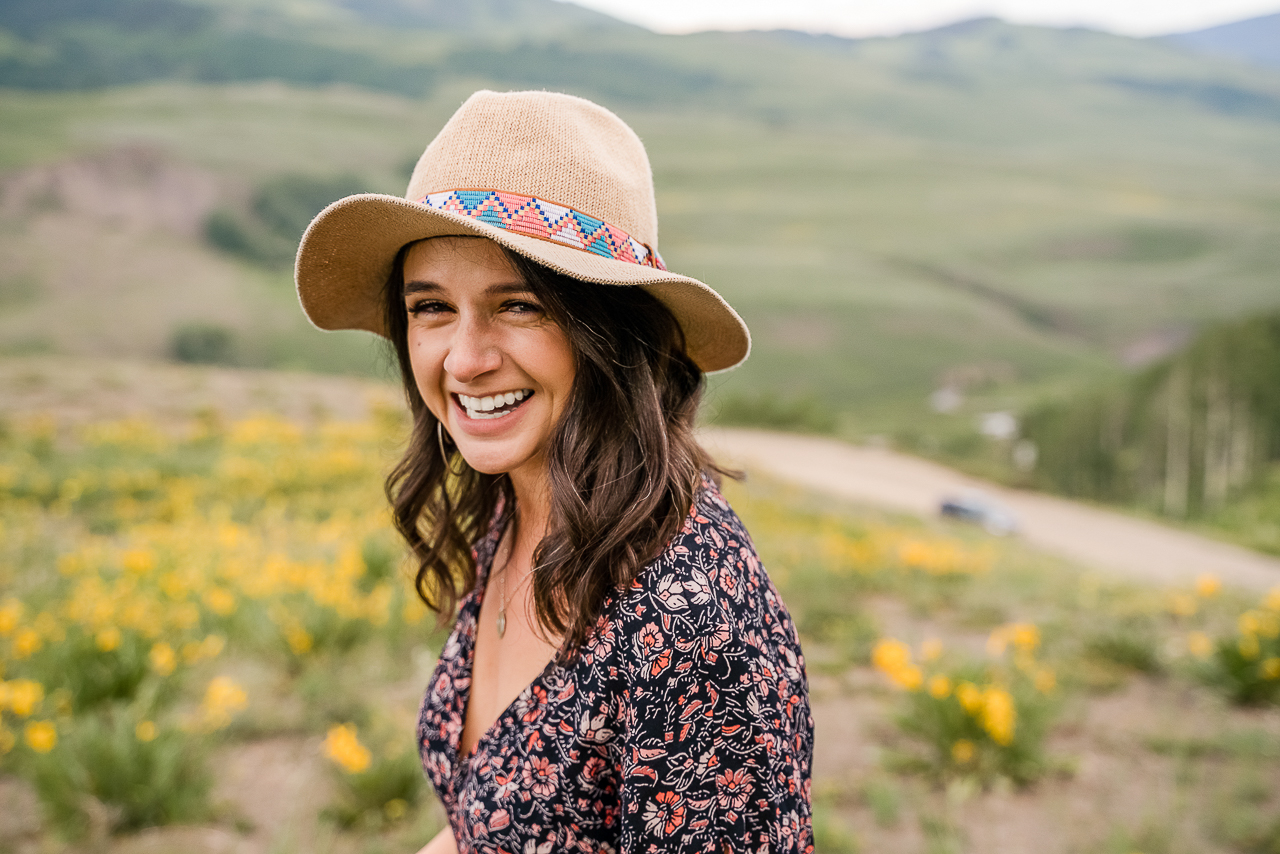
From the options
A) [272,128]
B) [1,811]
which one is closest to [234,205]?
[272,128]

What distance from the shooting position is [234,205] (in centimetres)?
7888

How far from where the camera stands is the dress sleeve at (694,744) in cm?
114

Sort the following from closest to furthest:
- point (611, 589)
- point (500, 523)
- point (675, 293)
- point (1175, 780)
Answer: point (611, 589), point (675, 293), point (500, 523), point (1175, 780)

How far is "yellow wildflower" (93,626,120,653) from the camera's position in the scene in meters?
3.36

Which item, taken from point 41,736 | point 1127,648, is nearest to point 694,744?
point 41,736

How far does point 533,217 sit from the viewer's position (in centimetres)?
129

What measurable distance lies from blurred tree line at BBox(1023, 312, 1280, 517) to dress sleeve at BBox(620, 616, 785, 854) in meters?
25.5

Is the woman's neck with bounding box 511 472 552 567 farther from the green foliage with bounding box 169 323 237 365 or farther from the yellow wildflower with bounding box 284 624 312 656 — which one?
the green foliage with bounding box 169 323 237 365

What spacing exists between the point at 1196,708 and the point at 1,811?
187 inches

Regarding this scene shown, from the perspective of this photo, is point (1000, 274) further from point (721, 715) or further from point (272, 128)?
point (721, 715)

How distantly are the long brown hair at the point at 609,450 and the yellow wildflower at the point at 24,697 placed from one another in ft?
7.97

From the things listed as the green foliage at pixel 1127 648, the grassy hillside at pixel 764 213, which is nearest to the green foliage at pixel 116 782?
the green foliage at pixel 1127 648

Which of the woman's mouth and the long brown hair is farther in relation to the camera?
the woman's mouth

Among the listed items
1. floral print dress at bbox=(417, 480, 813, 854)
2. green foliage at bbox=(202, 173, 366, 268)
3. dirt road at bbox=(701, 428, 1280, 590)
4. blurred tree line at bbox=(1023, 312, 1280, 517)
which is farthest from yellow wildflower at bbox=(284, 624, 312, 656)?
green foliage at bbox=(202, 173, 366, 268)
